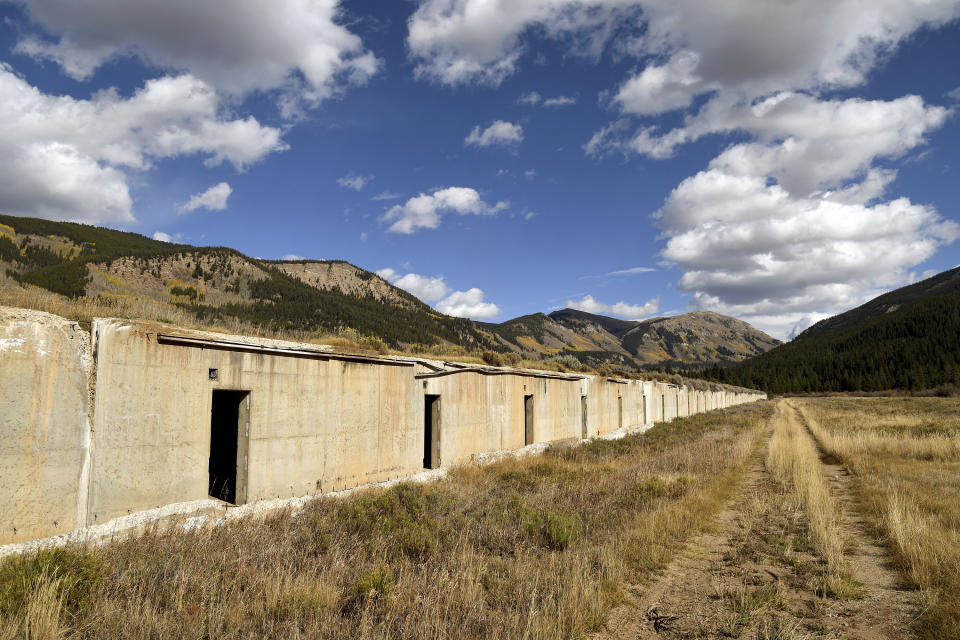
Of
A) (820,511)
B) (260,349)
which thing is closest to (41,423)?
(260,349)

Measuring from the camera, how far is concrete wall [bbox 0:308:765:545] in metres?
5.76

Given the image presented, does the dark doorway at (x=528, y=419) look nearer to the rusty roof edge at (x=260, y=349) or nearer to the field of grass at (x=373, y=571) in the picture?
the rusty roof edge at (x=260, y=349)

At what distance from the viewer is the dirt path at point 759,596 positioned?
15.6 ft

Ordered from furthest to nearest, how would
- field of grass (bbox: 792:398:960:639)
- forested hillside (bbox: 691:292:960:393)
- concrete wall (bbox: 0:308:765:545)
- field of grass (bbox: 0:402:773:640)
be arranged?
1. forested hillside (bbox: 691:292:960:393)
2. concrete wall (bbox: 0:308:765:545)
3. field of grass (bbox: 792:398:960:639)
4. field of grass (bbox: 0:402:773:640)

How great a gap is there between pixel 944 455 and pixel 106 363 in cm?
2139

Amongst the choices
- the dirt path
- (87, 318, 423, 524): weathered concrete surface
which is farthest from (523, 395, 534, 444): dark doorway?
the dirt path

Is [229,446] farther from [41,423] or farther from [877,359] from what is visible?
[877,359]

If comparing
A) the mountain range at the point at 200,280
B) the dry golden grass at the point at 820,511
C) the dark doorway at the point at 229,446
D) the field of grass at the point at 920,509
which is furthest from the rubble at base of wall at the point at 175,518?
the mountain range at the point at 200,280

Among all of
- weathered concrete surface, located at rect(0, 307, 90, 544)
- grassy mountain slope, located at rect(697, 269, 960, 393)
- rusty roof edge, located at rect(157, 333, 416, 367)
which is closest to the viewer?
weathered concrete surface, located at rect(0, 307, 90, 544)

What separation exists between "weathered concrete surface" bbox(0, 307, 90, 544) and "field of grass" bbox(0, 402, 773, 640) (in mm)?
811

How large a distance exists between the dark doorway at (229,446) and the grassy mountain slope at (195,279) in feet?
197

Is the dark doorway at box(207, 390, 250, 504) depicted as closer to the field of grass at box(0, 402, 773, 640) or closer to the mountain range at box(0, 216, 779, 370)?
the field of grass at box(0, 402, 773, 640)

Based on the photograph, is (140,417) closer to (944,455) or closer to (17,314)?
(17,314)

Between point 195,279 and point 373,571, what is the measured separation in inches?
4220
